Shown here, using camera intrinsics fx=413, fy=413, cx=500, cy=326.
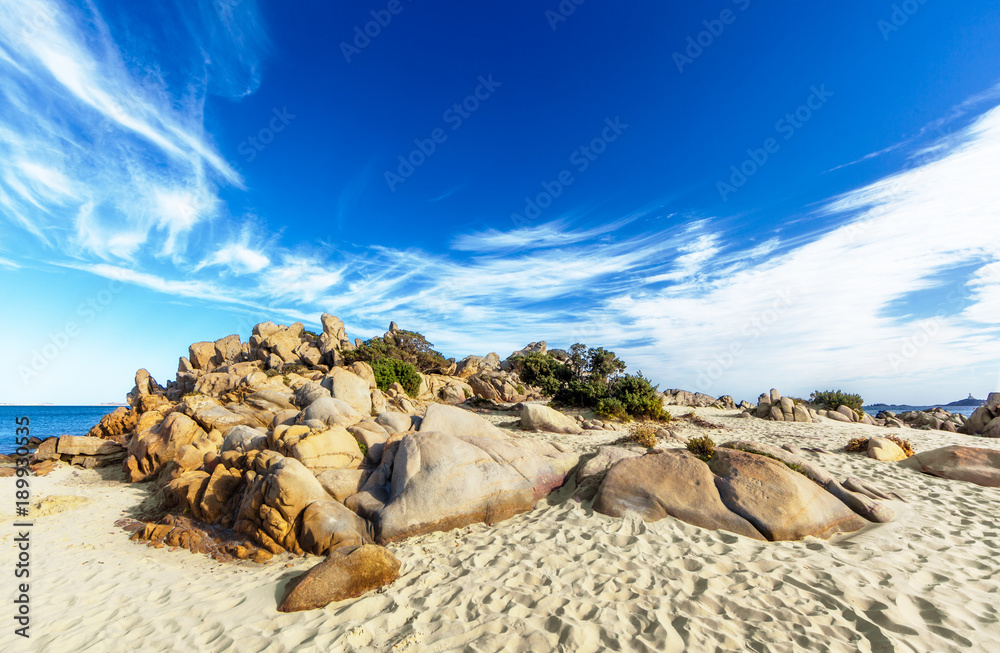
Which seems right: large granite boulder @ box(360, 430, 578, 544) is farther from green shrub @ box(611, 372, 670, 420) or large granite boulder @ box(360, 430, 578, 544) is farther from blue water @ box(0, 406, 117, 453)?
green shrub @ box(611, 372, 670, 420)

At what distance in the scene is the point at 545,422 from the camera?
19.0 m

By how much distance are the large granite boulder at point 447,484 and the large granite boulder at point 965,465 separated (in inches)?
398

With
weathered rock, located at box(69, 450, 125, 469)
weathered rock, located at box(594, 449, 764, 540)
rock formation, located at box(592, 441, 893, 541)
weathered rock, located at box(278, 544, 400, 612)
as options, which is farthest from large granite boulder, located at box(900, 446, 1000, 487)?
weathered rock, located at box(69, 450, 125, 469)

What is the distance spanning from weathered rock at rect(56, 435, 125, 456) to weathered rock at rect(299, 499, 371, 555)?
13.8 m

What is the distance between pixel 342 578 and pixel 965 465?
588 inches

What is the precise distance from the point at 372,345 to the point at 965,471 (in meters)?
35.4

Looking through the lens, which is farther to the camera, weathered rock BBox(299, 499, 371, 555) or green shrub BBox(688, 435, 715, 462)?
green shrub BBox(688, 435, 715, 462)

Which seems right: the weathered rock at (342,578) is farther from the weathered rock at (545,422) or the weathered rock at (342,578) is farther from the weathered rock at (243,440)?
the weathered rock at (545,422)

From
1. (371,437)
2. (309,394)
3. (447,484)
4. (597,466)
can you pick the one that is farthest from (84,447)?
(597,466)

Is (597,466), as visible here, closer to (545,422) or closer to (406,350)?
(545,422)

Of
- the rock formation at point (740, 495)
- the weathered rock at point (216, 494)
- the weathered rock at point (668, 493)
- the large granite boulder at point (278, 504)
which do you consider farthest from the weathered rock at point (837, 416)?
the weathered rock at point (216, 494)

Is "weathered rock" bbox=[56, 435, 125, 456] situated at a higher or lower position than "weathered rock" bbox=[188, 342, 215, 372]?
lower

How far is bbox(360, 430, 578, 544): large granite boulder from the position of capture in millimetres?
8234

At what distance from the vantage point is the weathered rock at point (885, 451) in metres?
13.1
